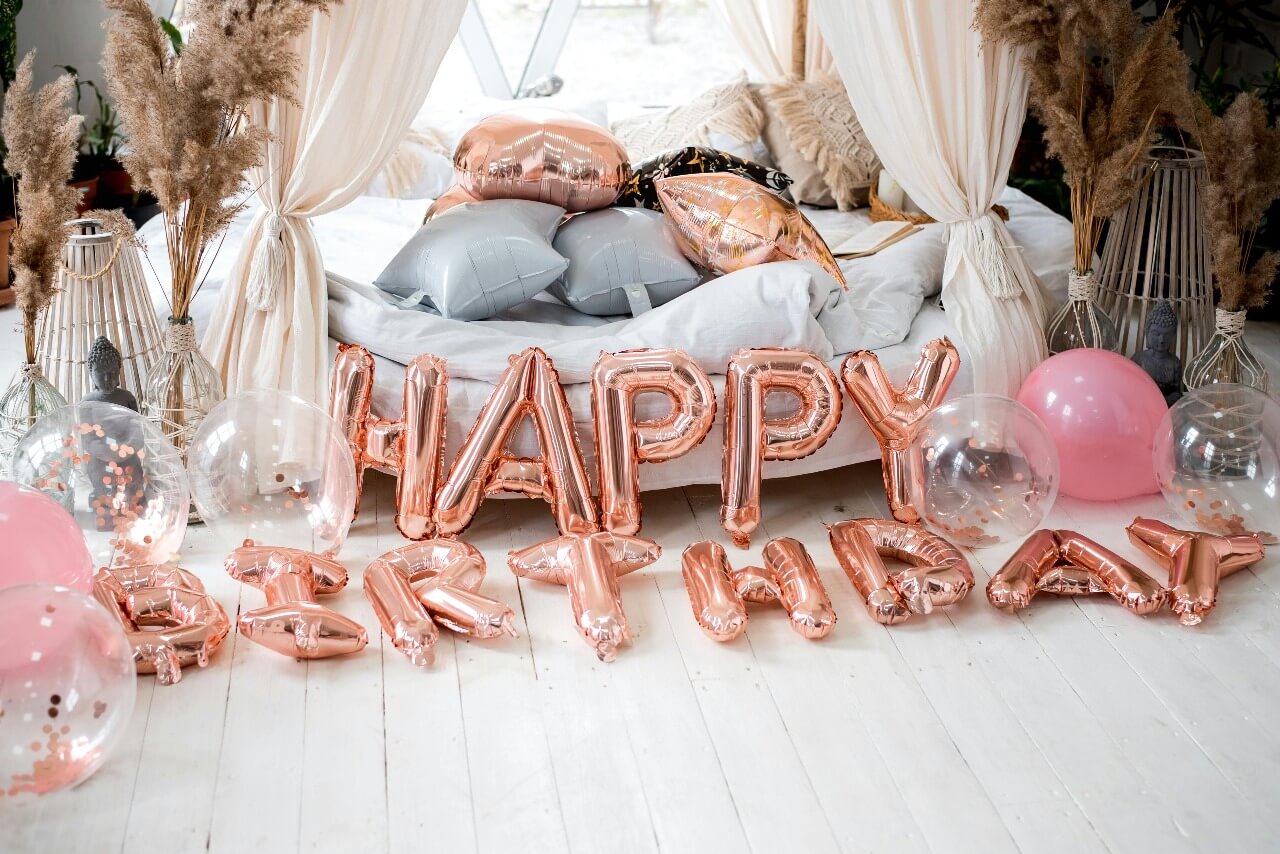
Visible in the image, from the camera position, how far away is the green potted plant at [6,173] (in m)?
3.79

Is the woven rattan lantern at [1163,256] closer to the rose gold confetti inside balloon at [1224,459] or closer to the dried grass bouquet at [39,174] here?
the rose gold confetti inside balloon at [1224,459]

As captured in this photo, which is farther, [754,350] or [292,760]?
[754,350]

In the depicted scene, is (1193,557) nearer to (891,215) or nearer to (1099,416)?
(1099,416)

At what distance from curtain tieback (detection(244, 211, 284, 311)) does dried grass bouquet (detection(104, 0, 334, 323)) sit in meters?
0.14

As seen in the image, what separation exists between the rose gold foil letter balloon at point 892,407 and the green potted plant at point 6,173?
2.63 m

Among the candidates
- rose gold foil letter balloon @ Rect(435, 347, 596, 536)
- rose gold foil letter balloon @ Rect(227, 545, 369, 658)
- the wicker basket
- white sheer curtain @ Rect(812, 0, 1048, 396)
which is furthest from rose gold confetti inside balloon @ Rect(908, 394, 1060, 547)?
the wicker basket

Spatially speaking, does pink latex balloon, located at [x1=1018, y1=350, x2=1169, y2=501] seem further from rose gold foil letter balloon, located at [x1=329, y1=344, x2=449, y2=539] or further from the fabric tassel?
rose gold foil letter balloon, located at [x1=329, y1=344, x2=449, y2=539]

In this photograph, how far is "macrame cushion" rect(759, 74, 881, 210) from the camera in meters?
3.67

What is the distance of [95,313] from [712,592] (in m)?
1.36

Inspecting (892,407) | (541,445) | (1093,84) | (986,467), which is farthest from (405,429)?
(1093,84)

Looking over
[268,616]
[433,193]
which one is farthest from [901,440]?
[433,193]

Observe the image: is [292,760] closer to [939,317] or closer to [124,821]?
A: [124,821]

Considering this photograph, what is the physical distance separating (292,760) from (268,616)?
294mm

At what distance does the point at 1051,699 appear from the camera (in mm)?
2012
